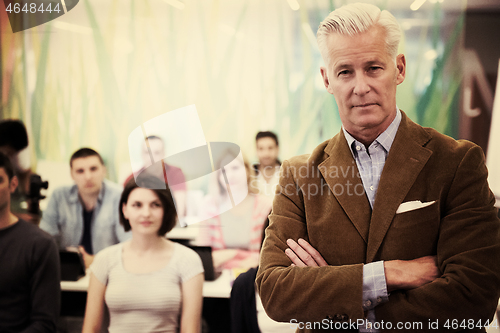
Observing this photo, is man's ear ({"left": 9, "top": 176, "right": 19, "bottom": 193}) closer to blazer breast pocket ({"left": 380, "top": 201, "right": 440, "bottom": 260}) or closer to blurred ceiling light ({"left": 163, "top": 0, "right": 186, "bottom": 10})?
blurred ceiling light ({"left": 163, "top": 0, "right": 186, "bottom": 10})

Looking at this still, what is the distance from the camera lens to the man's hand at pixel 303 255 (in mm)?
1378

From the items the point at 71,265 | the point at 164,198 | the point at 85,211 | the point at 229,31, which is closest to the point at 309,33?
the point at 229,31

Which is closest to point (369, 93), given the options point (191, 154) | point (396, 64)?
point (396, 64)

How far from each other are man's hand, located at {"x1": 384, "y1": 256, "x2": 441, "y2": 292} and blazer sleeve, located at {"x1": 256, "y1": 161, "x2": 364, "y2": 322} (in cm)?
11

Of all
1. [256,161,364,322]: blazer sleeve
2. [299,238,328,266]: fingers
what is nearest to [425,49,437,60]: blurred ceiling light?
[256,161,364,322]: blazer sleeve

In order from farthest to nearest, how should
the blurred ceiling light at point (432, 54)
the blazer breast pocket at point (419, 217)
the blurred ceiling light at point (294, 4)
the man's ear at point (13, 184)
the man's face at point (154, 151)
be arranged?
the man's ear at point (13, 184)
the man's face at point (154, 151)
the blurred ceiling light at point (294, 4)
the blurred ceiling light at point (432, 54)
the blazer breast pocket at point (419, 217)

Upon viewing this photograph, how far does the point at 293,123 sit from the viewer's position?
212 centimetres

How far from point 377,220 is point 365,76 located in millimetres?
572

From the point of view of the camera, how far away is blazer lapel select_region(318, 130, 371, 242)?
1354mm

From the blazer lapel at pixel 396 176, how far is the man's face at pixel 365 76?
0.39 ft

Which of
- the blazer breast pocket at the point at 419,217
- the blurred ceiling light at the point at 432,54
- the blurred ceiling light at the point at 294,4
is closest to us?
the blazer breast pocket at the point at 419,217

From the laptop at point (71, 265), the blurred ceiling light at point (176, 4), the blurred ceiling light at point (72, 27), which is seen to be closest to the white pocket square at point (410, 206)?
the blurred ceiling light at point (176, 4)

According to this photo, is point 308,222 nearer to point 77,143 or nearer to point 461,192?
point 461,192

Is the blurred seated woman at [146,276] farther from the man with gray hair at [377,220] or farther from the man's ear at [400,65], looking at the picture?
the man's ear at [400,65]
